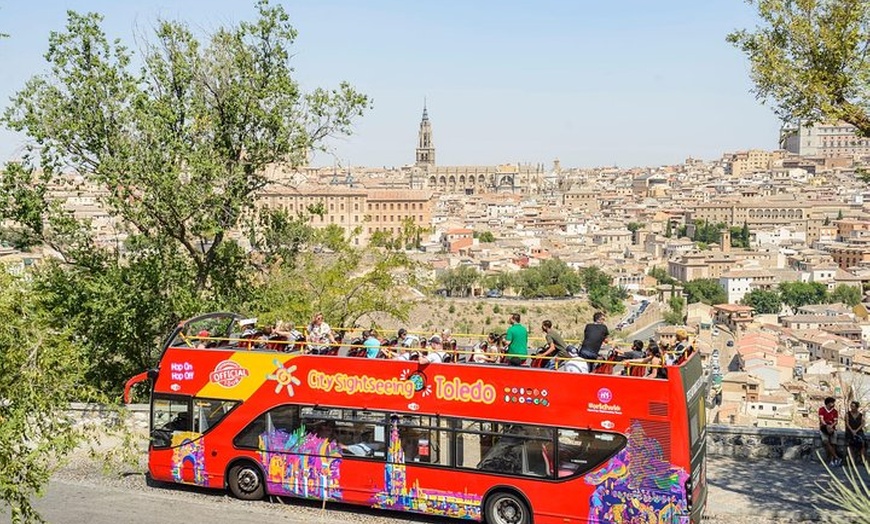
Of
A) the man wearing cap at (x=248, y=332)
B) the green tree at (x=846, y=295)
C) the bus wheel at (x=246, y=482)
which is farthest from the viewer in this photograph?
the green tree at (x=846, y=295)

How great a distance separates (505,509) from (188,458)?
3.45m

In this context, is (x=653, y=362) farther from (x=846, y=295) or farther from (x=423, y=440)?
(x=846, y=295)

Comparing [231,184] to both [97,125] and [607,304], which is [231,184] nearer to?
[97,125]

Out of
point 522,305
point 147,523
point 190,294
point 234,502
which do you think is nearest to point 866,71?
point 234,502

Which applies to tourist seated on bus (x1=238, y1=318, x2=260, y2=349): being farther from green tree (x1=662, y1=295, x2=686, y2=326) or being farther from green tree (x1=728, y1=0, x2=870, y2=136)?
green tree (x1=662, y1=295, x2=686, y2=326)

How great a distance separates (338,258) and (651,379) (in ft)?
34.9

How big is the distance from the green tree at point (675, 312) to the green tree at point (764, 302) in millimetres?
6537


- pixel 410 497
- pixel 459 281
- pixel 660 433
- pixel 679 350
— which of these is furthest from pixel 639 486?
pixel 459 281

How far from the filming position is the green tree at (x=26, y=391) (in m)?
6.38

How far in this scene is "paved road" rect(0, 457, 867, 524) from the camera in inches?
372

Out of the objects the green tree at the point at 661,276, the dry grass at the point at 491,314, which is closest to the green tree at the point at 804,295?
the green tree at the point at 661,276

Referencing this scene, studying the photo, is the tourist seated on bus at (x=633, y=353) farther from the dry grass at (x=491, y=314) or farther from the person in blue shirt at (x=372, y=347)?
the dry grass at (x=491, y=314)

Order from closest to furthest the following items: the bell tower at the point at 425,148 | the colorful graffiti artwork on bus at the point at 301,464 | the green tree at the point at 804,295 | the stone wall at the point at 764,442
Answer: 1. the colorful graffiti artwork on bus at the point at 301,464
2. the stone wall at the point at 764,442
3. the green tree at the point at 804,295
4. the bell tower at the point at 425,148

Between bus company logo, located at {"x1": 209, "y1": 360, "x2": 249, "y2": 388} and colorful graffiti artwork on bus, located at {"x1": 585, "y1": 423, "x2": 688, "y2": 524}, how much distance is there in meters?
3.64
